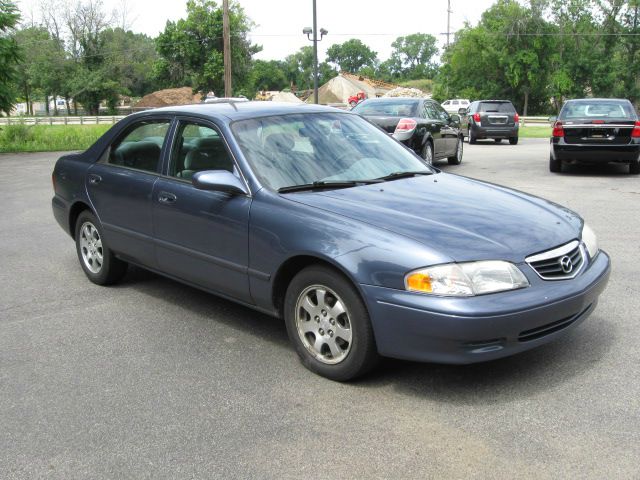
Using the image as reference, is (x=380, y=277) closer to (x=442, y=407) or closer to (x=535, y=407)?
(x=442, y=407)

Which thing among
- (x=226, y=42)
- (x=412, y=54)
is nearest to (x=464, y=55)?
(x=226, y=42)

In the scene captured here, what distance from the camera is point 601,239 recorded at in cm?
771

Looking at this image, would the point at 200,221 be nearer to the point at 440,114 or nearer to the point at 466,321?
the point at 466,321

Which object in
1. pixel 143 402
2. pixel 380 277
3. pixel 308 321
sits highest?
pixel 380 277

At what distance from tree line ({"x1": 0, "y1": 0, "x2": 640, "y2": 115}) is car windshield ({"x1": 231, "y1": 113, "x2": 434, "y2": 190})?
54.1 m

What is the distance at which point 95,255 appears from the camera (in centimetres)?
608

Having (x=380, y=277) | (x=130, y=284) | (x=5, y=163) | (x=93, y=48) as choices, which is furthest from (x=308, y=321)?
(x=93, y=48)

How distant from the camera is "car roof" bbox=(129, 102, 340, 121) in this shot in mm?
4926

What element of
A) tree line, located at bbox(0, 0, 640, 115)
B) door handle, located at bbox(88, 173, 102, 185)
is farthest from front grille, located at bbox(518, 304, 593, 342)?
tree line, located at bbox(0, 0, 640, 115)

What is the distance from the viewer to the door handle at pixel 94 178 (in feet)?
18.9

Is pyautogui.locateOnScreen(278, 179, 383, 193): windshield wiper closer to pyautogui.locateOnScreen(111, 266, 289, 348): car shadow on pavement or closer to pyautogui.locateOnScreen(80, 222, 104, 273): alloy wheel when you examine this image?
pyautogui.locateOnScreen(111, 266, 289, 348): car shadow on pavement

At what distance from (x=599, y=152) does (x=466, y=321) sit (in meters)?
11.4

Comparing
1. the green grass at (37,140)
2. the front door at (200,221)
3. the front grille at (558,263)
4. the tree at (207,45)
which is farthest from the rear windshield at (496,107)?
the tree at (207,45)

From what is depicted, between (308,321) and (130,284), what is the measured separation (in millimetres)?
2605
